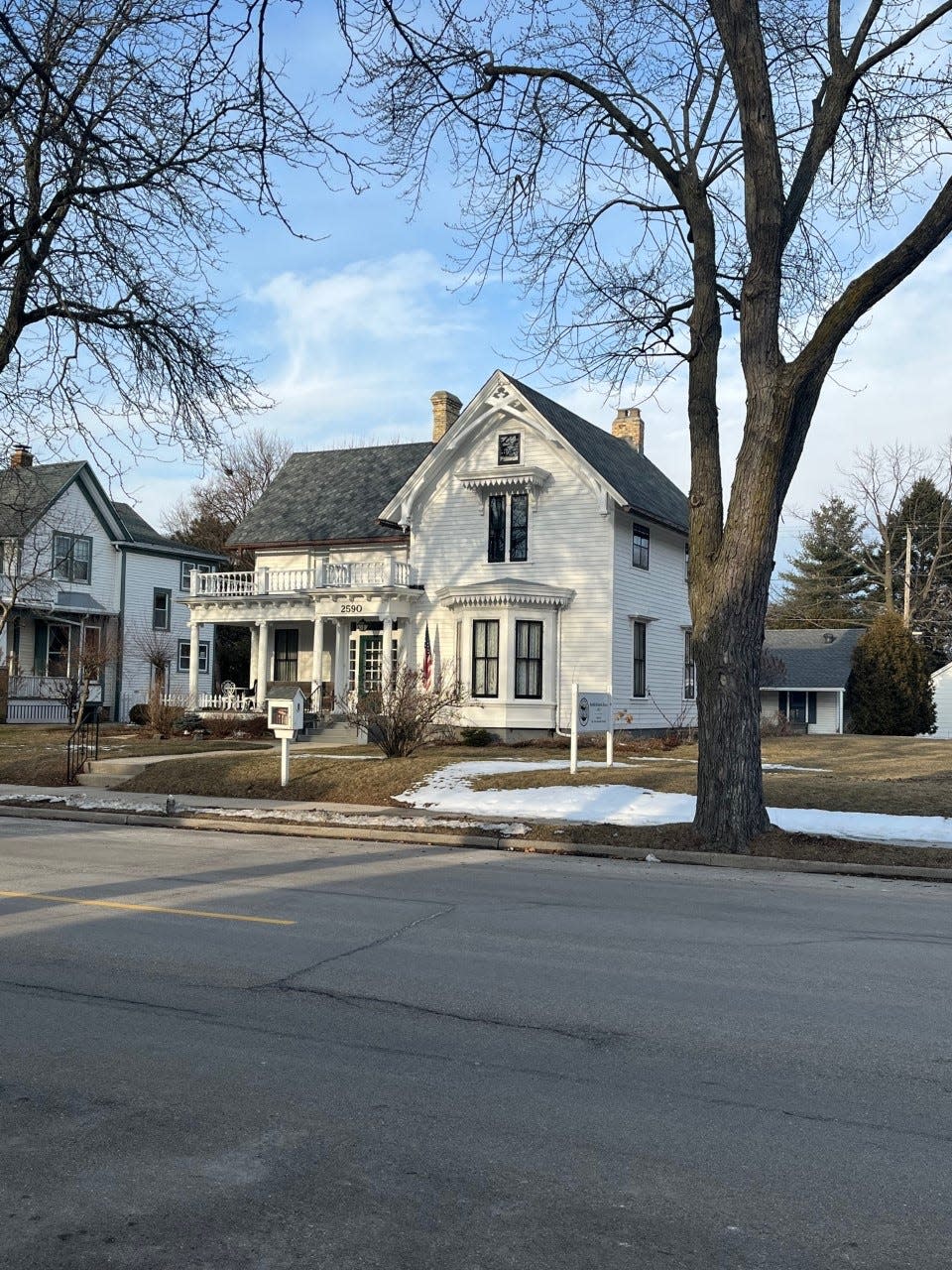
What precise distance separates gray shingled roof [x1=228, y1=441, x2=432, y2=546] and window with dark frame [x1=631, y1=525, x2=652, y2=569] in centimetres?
730

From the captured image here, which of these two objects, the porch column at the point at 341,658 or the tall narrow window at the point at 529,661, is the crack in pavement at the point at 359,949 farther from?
the porch column at the point at 341,658

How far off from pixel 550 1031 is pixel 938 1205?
2.34 m

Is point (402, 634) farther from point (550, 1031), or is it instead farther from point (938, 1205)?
point (938, 1205)

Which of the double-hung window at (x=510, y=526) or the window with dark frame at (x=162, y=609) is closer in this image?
the double-hung window at (x=510, y=526)

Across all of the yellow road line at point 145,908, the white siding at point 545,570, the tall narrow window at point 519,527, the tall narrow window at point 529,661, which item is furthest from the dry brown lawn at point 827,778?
the yellow road line at point 145,908

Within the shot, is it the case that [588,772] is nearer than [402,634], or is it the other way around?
[588,772]

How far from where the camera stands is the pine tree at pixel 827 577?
66875mm

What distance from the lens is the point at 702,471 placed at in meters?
13.9

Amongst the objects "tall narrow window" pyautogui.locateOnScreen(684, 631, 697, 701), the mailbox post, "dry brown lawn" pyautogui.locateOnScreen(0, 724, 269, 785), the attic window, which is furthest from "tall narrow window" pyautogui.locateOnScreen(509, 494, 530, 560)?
the mailbox post

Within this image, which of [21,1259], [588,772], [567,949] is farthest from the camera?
[588,772]

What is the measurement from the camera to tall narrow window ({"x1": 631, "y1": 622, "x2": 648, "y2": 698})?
1244 inches

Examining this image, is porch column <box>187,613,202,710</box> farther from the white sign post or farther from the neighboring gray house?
the neighboring gray house

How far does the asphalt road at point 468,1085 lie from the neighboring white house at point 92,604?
32039 millimetres

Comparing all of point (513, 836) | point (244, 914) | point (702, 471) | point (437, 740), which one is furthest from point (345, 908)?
point (437, 740)
